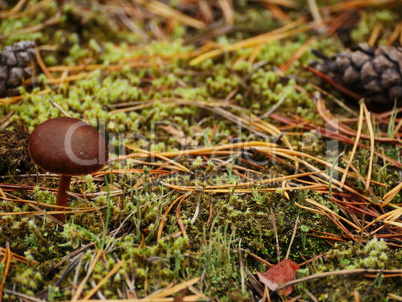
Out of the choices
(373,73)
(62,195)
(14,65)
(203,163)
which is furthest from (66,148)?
(373,73)

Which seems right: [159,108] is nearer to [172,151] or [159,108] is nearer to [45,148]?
[172,151]

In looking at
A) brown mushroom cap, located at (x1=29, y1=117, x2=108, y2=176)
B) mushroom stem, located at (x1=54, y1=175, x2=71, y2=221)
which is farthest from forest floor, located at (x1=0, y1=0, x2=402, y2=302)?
brown mushroom cap, located at (x1=29, y1=117, x2=108, y2=176)

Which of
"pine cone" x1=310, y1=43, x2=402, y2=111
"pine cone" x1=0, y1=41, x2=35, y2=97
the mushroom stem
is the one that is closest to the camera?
the mushroom stem

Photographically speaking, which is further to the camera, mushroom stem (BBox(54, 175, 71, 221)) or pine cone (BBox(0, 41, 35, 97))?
pine cone (BBox(0, 41, 35, 97))

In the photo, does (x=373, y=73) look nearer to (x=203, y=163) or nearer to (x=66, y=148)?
(x=203, y=163)

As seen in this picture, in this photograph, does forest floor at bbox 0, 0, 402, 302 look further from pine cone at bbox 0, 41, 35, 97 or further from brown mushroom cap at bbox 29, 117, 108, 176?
brown mushroom cap at bbox 29, 117, 108, 176

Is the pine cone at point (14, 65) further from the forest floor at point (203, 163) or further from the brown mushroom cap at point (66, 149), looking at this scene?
the brown mushroom cap at point (66, 149)

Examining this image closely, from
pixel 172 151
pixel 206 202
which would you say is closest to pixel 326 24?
pixel 172 151
